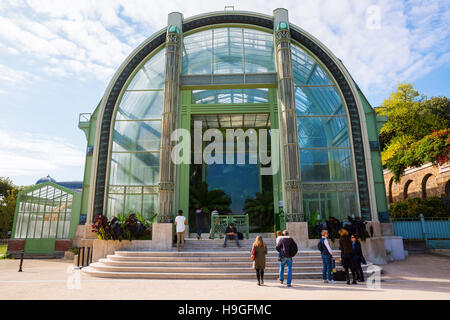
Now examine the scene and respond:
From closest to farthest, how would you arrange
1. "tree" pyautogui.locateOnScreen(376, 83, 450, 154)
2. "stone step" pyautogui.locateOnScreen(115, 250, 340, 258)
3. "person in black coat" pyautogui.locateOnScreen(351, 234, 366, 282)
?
"person in black coat" pyautogui.locateOnScreen(351, 234, 366, 282), "stone step" pyautogui.locateOnScreen(115, 250, 340, 258), "tree" pyautogui.locateOnScreen(376, 83, 450, 154)

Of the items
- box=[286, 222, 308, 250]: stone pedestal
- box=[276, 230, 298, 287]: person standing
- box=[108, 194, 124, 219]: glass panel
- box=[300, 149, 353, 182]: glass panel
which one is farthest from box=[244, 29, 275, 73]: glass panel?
box=[276, 230, 298, 287]: person standing

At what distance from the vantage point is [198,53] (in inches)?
680

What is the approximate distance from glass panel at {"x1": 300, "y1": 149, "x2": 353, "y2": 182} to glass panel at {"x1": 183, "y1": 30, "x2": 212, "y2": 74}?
7571 millimetres

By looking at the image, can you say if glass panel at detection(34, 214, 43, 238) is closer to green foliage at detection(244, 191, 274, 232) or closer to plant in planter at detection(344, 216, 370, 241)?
green foliage at detection(244, 191, 274, 232)

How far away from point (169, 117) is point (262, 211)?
1066 cm

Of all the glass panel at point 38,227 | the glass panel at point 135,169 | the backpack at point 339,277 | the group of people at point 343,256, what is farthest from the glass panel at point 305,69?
the glass panel at point 38,227

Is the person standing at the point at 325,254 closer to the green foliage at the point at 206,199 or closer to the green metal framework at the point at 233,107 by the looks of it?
the green metal framework at the point at 233,107

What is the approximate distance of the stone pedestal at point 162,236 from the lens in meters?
12.1

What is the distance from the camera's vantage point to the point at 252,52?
17078 millimetres

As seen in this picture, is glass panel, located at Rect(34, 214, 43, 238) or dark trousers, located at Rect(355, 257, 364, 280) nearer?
dark trousers, located at Rect(355, 257, 364, 280)

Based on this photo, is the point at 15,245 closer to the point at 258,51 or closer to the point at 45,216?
the point at 45,216

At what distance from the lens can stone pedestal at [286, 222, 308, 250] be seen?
1203 centimetres
